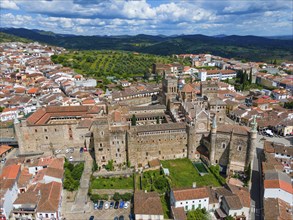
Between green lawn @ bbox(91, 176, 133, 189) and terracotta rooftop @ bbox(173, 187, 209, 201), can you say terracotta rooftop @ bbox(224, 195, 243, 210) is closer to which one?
terracotta rooftop @ bbox(173, 187, 209, 201)

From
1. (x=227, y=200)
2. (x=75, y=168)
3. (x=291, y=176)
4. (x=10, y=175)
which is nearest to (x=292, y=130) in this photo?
(x=291, y=176)

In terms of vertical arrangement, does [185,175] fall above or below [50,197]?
below

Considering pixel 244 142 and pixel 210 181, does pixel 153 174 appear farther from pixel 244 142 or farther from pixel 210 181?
pixel 244 142

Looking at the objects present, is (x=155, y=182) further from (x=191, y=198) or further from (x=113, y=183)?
(x=191, y=198)

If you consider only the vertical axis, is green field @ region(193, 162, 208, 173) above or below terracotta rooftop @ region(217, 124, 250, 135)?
below

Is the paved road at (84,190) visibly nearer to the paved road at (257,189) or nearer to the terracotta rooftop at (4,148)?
the terracotta rooftop at (4,148)

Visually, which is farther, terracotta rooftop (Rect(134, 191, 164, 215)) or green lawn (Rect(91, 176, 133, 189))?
green lawn (Rect(91, 176, 133, 189))

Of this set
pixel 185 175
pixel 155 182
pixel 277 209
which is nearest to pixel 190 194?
pixel 155 182

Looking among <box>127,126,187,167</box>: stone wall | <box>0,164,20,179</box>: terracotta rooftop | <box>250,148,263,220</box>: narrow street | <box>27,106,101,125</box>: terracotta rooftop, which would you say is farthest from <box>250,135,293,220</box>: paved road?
<box>0,164,20,179</box>: terracotta rooftop
